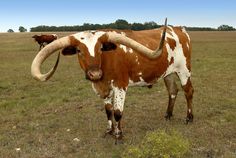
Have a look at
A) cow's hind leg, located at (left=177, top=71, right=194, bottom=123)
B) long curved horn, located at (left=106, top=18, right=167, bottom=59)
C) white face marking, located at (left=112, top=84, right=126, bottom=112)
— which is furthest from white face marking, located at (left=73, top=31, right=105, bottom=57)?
cow's hind leg, located at (left=177, top=71, right=194, bottom=123)

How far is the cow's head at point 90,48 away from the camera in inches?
298

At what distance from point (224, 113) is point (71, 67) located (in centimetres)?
1380

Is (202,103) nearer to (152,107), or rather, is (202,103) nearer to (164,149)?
(152,107)

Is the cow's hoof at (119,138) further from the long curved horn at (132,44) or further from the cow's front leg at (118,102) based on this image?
the long curved horn at (132,44)

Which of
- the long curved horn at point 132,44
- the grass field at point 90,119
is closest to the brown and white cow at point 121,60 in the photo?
the long curved horn at point 132,44

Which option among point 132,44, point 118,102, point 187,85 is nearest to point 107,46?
point 132,44

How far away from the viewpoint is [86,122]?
10742 mm

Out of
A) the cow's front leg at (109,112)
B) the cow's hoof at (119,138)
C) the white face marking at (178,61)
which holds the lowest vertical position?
the cow's hoof at (119,138)

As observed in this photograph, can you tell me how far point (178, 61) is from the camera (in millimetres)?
10328

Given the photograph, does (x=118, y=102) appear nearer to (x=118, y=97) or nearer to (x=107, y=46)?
(x=118, y=97)

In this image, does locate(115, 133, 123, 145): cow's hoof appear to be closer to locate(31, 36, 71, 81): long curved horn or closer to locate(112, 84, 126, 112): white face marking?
locate(112, 84, 126, 112): white face marking

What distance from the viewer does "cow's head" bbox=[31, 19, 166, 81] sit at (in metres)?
7.57

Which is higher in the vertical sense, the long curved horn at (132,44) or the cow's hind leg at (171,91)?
the long curved horn at (132,44)

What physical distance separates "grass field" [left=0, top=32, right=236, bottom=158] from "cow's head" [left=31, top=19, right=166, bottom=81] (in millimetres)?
1747
